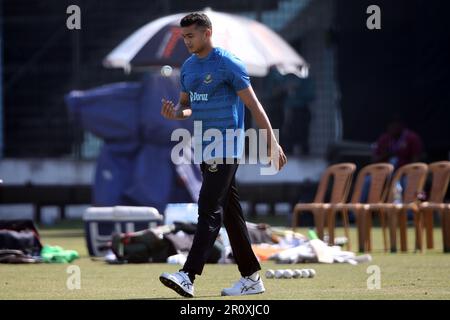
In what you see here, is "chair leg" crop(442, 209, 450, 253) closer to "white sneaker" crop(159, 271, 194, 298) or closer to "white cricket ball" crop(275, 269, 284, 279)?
"white cricket ball" crop(275, 269, 284, 279)

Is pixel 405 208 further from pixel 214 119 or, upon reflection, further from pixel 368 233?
pixel 214 119

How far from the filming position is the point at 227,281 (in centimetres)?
Answer: 1097

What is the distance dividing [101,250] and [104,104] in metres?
4.93

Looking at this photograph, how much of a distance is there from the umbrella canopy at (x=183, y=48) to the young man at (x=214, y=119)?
9083 mm

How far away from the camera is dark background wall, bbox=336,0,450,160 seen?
76.2 feet

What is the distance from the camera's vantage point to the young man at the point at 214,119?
9094 millimetres

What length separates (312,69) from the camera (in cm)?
2488

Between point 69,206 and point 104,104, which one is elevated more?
point 104,104

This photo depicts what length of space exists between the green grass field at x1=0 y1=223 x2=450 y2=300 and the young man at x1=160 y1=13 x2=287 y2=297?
1.18 ft

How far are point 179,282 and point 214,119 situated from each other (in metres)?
1.13

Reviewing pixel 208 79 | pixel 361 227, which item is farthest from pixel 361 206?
pixel 208 79
